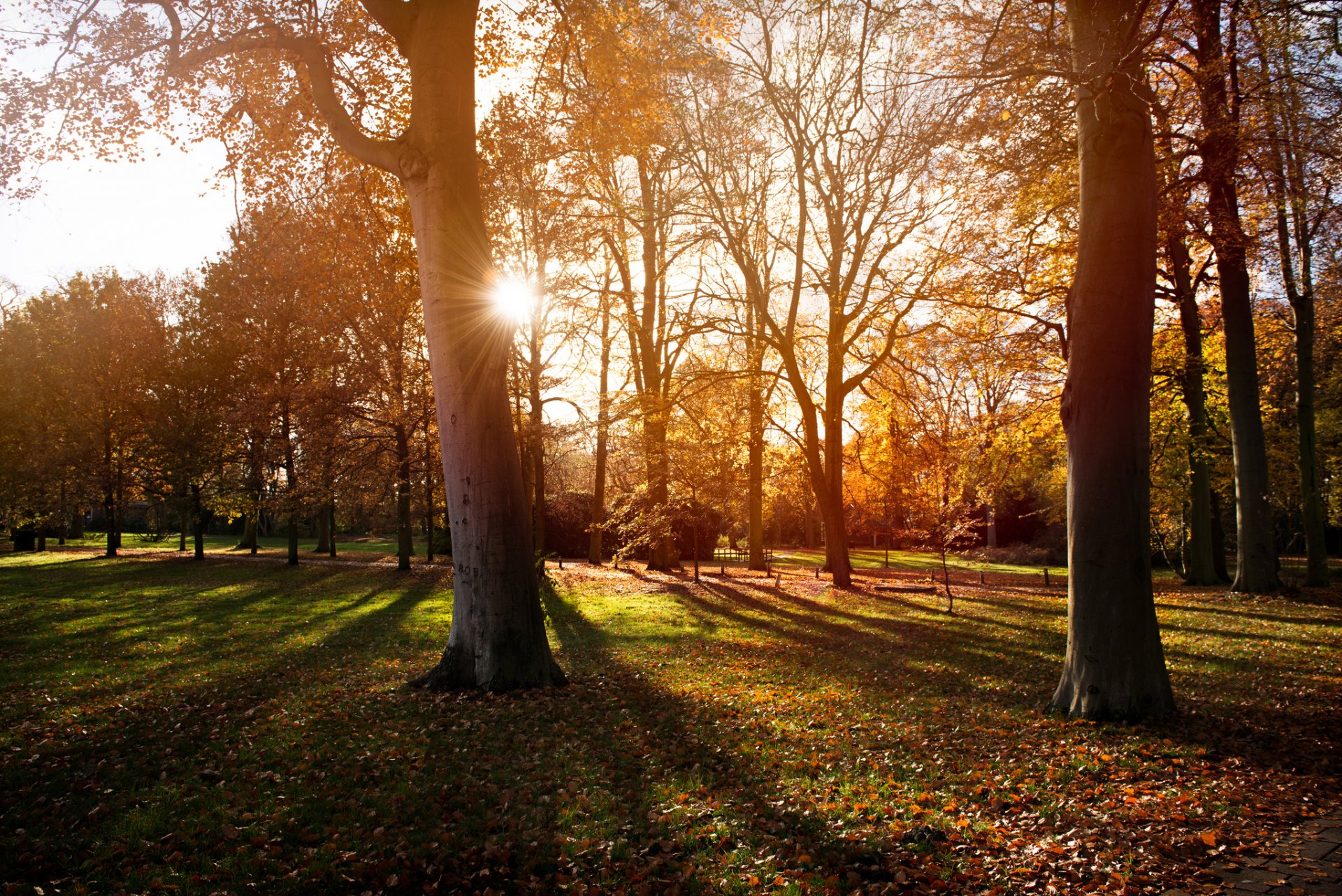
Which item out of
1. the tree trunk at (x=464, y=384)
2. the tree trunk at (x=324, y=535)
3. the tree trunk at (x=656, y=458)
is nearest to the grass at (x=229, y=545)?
the tree trunk at (x=324, y=535)

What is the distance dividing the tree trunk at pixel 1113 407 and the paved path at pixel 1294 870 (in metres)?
2.14

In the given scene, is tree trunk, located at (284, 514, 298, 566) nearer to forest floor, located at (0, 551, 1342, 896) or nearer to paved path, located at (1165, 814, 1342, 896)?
forest floor, located at (0, 551, 1342, 896)

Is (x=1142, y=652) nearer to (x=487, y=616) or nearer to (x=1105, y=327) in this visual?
(x=1105, y=327)

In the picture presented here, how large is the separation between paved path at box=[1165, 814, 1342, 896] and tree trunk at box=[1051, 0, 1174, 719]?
2.14 metres

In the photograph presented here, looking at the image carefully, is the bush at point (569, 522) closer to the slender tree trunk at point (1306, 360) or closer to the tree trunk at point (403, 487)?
the tree trunk at point (403, 487)

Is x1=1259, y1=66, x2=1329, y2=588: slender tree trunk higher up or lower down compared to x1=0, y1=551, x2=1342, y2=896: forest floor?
higher up

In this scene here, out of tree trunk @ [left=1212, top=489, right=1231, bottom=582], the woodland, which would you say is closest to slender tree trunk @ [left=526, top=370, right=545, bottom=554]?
the woodland

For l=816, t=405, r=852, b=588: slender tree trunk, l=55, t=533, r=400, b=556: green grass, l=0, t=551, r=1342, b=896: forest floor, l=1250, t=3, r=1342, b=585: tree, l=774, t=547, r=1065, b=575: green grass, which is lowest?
Answer: l=774, t=547, r=1065, b=575: green grass

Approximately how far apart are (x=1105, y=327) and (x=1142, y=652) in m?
2.94

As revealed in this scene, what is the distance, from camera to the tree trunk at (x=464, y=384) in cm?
724

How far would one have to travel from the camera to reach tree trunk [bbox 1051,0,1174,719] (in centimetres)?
615

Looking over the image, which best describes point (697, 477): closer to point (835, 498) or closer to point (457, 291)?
point (835, 498)

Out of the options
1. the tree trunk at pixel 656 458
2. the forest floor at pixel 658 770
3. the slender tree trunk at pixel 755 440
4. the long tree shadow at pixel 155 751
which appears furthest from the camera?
the slender tree trunk at pixel 755 440

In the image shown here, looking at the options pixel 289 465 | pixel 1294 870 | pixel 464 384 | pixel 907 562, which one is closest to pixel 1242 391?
pixel 1294 870
